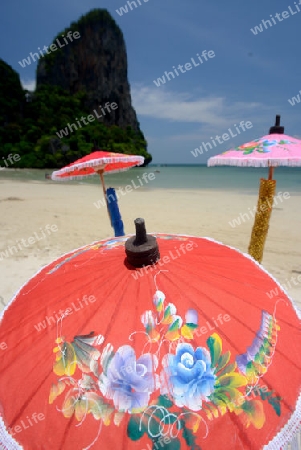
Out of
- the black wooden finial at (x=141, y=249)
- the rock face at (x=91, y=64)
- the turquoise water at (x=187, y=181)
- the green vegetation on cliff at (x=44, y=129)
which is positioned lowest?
the turquoise water at (x=187, y=181)

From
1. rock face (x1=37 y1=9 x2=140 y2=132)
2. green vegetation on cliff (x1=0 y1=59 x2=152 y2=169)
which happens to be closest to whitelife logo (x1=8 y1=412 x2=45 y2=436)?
green vegetation on cliff (x1=0 y1=59 x2=152 y2=169)

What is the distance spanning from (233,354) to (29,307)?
108 cm

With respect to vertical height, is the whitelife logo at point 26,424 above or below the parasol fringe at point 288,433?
above

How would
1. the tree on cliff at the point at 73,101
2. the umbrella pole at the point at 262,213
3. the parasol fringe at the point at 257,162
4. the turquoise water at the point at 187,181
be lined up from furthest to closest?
1. the tree on cliff at the point at 73,101
2. the turquoise water at the point at 187,181
3. the umbrella pole at the point at 262,213
4. the parasol fringe at the point at 257,162

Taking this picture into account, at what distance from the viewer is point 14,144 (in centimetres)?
3631

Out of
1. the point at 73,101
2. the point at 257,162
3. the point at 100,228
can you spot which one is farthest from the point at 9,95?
the point at 257,162

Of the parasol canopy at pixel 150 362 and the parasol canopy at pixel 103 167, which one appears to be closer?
the parasol canopy at pixel 150 362

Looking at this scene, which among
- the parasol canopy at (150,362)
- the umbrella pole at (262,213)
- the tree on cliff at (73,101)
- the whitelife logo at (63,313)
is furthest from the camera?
the tree on cliff at (73,101)

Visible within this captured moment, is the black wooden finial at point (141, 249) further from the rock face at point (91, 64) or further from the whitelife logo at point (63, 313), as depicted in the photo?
the rock face at point (91, 64)

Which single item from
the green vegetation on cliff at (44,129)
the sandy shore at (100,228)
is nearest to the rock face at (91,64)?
the green vegetation on cliff at (44,129)

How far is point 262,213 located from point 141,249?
8.84ft

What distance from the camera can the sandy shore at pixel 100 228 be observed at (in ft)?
15.6

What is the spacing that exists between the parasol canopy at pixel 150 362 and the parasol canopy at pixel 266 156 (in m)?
1.67

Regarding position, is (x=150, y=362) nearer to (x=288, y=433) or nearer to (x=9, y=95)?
(x=288, y=433)
